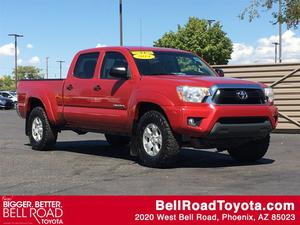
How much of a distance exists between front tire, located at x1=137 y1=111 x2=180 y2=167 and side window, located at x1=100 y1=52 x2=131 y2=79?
114 centimetres

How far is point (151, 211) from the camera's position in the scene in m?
4.90

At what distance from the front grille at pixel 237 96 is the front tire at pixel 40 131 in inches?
159

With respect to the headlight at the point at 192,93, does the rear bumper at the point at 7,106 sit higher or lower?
lower

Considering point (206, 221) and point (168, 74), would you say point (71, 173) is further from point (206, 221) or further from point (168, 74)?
point (206, 221)

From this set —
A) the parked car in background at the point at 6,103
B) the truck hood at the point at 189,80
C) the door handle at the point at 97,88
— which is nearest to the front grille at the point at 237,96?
the truck hood at the point at 189,80

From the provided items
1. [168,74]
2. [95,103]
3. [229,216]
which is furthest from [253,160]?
[229,216]

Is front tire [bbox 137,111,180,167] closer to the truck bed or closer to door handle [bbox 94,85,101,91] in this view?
door handle [bbox 94,85,101,91]

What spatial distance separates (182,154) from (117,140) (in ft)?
6.33

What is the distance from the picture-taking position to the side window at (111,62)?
30.0ft

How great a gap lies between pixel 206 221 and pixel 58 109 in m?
6.16

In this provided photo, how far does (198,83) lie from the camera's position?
793 cm

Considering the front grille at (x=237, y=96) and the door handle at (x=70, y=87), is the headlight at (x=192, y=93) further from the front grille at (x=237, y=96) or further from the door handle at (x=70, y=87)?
the door handle at (x=70, y=87)

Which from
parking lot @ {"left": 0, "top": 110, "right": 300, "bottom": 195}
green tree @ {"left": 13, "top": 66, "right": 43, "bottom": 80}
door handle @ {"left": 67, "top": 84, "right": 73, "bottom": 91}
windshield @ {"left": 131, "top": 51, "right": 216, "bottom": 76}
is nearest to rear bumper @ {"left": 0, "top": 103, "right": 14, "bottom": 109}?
parking lot @ {"left": 0, "top": 110, "right": 300, "bottom": 195}

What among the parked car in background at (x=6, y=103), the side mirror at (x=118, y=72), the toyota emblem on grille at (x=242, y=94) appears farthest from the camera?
the parked car in background at (x=6, y=103)
